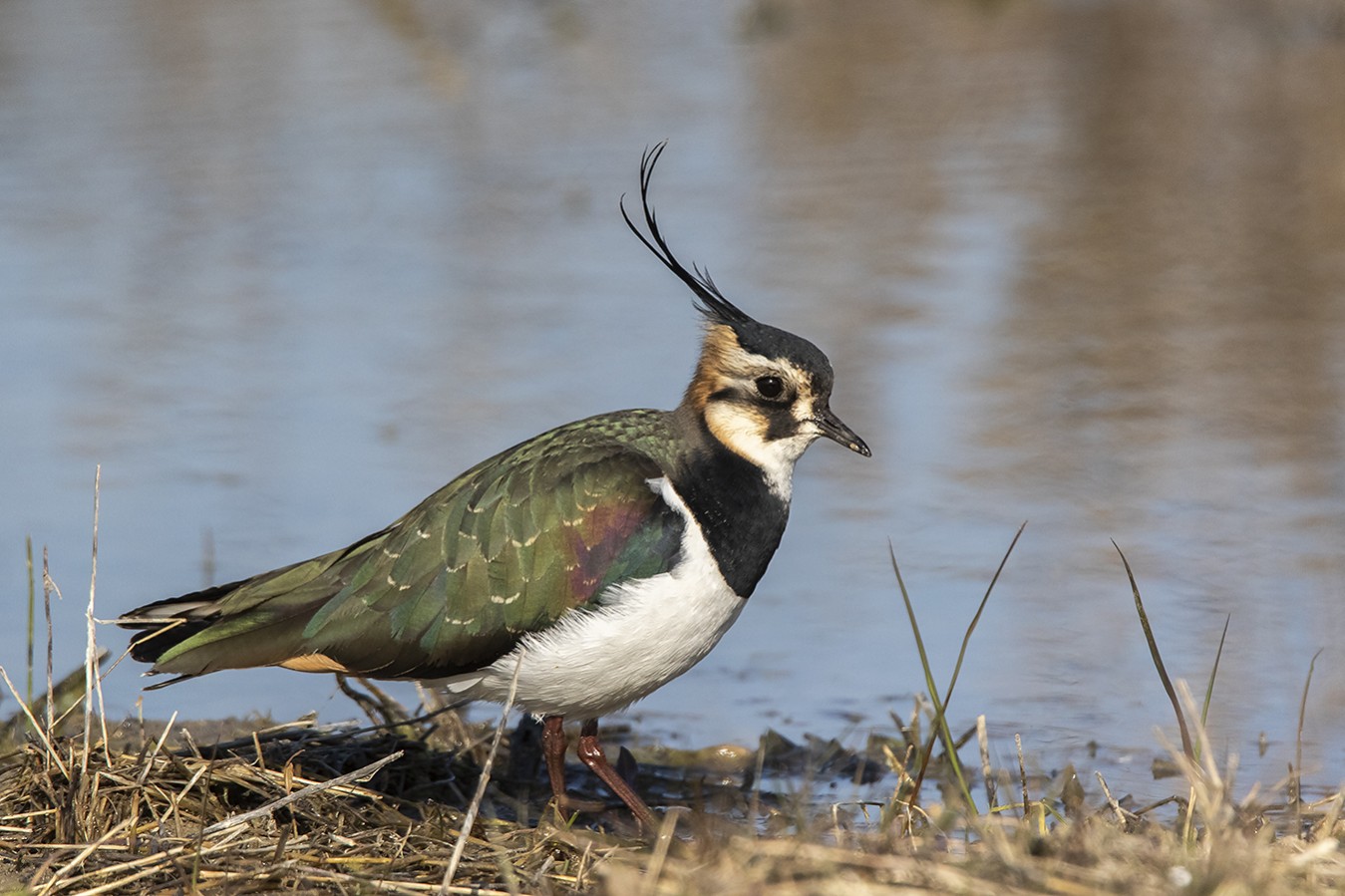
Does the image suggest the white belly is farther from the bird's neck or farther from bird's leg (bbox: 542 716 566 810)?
bird's leg (bbox: 542 716 566 810)

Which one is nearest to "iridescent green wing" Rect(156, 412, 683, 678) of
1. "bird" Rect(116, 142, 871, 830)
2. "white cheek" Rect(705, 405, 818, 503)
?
"bird" Rect(116, 142, 871, 830)

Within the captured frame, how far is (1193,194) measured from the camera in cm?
1230

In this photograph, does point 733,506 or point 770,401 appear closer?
point 733,506

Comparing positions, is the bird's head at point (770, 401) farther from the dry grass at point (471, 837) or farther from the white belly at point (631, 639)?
the dry grass at point (471, 837)

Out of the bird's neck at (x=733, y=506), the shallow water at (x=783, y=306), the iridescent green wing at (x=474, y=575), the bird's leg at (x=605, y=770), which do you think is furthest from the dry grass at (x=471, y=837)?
the shallow water at (x=783, y=306)

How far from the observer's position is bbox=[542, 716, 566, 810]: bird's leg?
17.2ft

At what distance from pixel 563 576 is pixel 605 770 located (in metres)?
0.62

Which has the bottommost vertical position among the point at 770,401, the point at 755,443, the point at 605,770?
the point at 605,770

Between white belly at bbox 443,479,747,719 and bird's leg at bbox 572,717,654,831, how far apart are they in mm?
309

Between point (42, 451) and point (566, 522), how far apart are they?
397 cm

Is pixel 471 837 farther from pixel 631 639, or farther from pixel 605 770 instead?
pixel 605 770

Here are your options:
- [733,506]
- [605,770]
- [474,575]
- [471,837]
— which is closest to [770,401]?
[733,506]

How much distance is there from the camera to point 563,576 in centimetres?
495

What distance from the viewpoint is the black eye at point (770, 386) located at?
525 cm
